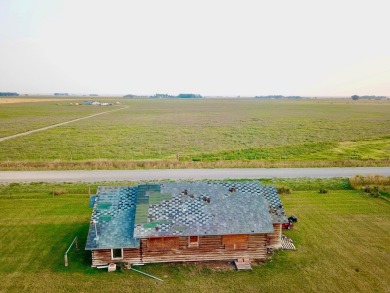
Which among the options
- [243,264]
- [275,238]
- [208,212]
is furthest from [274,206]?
[208,212]

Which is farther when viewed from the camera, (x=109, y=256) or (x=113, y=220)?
(x=113, y=220)

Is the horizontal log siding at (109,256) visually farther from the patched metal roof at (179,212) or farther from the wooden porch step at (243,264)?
the wooden porch step at (243,264)

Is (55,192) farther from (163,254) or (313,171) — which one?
(313,171)

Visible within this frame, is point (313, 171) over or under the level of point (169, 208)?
under

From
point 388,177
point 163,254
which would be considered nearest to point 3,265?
point 163,254

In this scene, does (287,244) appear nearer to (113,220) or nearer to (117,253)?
(117,253)

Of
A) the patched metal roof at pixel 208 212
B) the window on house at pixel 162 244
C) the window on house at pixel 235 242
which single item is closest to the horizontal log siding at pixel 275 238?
the patched metal roof at pixel 208 212
